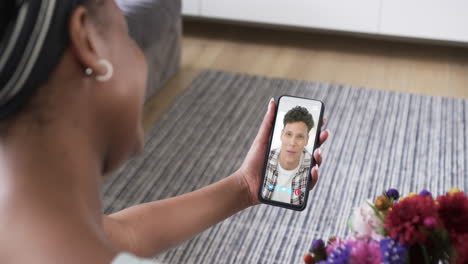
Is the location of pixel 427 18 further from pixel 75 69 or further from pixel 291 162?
pixel 75 69

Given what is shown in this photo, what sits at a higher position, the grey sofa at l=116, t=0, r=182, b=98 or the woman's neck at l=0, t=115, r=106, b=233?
the woman's neck at l=0, t=115, r=106, b=233

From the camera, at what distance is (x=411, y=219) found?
32.9 inches

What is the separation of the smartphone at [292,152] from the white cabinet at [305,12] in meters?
2.00

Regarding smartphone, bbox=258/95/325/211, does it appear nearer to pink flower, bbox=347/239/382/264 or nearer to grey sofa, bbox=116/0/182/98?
pink flower, bbox=347/239/382/264

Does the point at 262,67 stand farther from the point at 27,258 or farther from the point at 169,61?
the point at 27,258

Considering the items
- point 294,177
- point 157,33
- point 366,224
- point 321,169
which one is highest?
point 366,224

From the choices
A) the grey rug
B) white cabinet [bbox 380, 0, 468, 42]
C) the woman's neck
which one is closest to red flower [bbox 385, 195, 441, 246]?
the woman's neck

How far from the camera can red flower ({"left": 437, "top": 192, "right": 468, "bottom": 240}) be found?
0.86m

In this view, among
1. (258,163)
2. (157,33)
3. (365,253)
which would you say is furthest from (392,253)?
(157,33)

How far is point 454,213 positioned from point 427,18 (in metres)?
2.36

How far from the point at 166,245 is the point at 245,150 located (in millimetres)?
1390

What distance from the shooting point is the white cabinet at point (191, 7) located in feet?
10.9

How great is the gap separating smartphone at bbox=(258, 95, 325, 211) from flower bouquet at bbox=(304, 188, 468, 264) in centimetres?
28

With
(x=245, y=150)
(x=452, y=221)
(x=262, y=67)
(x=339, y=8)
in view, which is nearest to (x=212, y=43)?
(x=262, y=67)
